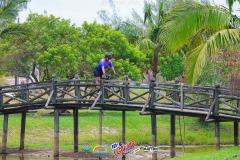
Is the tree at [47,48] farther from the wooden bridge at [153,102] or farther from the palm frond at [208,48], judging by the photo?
the palm frond at [208,48]

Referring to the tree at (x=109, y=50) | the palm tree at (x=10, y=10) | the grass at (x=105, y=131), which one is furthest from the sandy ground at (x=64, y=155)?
the tree at (x=109, y=50)

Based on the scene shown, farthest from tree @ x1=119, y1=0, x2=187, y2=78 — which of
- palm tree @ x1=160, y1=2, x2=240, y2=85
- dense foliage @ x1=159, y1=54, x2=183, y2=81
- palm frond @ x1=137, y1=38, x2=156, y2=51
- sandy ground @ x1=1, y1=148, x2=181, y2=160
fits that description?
palm tree @ x1=160, y1=2, x2=240, y2=85

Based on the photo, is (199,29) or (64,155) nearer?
(199,29)

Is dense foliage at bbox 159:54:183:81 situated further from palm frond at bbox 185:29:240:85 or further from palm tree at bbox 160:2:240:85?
palm frond at bbox 185:29:240:85

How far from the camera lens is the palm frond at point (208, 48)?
1745 cm

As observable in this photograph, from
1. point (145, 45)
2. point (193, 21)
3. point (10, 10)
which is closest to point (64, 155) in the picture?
point (10, 10)

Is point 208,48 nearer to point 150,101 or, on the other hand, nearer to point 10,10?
point 150,101

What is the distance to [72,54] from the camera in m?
37.9

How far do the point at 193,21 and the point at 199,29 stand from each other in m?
0.54

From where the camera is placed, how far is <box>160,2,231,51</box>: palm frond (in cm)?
1788

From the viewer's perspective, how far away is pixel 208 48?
17.7m

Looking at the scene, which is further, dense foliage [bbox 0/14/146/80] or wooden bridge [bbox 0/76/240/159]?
dense foliage [bbox 0/14/146/80]

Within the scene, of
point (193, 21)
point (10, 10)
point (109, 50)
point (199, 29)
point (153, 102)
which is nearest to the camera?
point (193, 21)

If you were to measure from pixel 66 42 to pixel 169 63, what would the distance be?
14.3 m
